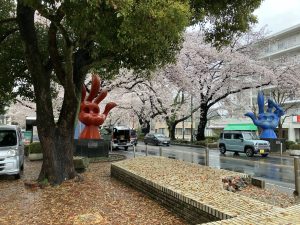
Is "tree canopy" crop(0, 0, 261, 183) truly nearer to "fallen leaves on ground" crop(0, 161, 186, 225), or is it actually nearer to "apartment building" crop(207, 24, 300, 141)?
"fallen leaves on ground" crop(0, 161, 186, 225)

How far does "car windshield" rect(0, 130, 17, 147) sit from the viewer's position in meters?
12.9

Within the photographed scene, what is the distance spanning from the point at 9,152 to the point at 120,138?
1830cm

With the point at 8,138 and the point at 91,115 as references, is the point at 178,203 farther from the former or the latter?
the point at 91,115

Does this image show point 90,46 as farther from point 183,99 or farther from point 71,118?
point 183,99

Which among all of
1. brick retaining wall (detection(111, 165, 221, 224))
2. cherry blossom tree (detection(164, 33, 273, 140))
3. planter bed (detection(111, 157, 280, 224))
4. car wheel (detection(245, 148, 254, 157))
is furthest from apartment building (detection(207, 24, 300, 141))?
brick retaining wall (detection(111, 165, 221, 224))

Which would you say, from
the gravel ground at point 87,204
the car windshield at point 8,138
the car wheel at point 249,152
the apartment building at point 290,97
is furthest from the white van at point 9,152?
the apartment building at point 290,97

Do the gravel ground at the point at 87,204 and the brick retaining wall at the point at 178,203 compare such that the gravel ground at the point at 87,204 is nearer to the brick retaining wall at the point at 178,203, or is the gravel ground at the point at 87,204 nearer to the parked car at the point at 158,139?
the brick retaining wall at the point at 178,203

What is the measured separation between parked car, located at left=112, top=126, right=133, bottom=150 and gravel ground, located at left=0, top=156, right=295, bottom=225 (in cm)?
1822

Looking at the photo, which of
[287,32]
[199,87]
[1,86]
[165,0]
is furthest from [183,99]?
[165,0]

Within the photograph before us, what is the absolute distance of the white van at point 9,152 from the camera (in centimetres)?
1186

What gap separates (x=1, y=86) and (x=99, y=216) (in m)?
8.55

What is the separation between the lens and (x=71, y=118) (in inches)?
433

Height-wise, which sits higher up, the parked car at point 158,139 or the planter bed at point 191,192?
the parked car at point 158,139

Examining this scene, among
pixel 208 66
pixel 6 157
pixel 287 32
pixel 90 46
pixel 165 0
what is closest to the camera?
pixel 165 0
